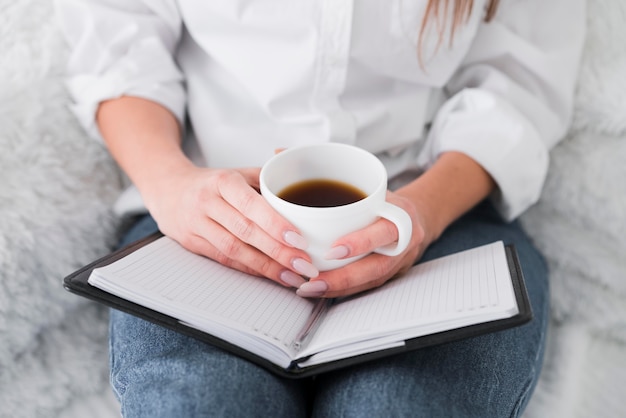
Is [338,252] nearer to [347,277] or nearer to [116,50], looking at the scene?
[347,277]

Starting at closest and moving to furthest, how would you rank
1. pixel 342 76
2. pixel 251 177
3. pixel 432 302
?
pixel 432 302 < pixel 251 177 < pixel 342 76

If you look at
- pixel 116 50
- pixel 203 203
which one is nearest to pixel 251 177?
pixel 203 203

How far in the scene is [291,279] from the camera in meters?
0.57

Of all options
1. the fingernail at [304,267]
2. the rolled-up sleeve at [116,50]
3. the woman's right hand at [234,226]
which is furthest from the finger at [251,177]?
the rolled-up sleeve at [116,50]

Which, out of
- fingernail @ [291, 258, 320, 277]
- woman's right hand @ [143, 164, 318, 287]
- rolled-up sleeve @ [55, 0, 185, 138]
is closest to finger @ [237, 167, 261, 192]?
woman's right hand @ [143, 164, 318, 287]

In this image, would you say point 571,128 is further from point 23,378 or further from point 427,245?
point 23,378

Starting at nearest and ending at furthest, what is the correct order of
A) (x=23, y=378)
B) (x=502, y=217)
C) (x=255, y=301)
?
1. (x=255, y=301)
2. (x=23, y=378)
3. (x=502, y=217)

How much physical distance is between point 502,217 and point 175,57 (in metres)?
0.49

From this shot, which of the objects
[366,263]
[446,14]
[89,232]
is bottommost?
[89,232]

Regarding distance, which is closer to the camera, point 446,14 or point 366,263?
point 366,263

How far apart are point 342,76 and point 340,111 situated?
4 centimetres

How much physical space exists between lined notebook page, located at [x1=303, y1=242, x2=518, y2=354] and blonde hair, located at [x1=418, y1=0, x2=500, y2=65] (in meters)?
0.27

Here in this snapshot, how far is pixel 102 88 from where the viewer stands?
77 centimetres

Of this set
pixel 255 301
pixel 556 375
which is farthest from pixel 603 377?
pixel 255 301
